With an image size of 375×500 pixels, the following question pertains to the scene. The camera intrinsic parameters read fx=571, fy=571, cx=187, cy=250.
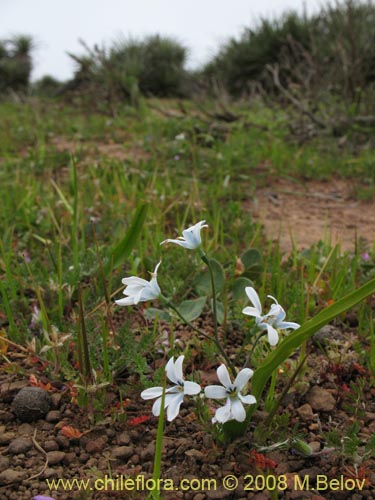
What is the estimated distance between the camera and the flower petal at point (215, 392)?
1.23m

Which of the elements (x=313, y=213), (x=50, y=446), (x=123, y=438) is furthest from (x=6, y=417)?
(x=313, y=213)

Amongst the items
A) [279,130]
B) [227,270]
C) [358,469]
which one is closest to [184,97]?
[279,130]

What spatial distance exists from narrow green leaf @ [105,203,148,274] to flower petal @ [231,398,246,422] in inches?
25.8

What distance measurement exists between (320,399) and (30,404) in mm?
815

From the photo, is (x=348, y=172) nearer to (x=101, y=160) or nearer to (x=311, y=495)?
(x=101, y=160)

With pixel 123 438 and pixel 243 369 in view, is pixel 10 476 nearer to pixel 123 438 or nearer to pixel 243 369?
pixel 123 438

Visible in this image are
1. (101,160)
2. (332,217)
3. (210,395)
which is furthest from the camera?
(101,160)

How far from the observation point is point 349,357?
1.78 m

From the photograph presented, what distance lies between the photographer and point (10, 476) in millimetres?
1325

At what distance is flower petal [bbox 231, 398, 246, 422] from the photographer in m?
1.21

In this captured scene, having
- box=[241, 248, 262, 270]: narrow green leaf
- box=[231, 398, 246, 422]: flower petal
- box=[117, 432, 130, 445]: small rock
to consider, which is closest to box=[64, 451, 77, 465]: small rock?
box=[117, 432, 130, 445]: small rock

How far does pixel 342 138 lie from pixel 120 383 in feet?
13.0

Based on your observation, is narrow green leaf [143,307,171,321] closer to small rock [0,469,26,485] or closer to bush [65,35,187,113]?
small rock [0,469,26,485]

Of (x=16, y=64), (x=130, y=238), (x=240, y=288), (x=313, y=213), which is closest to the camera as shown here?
(x=130, y=238)
